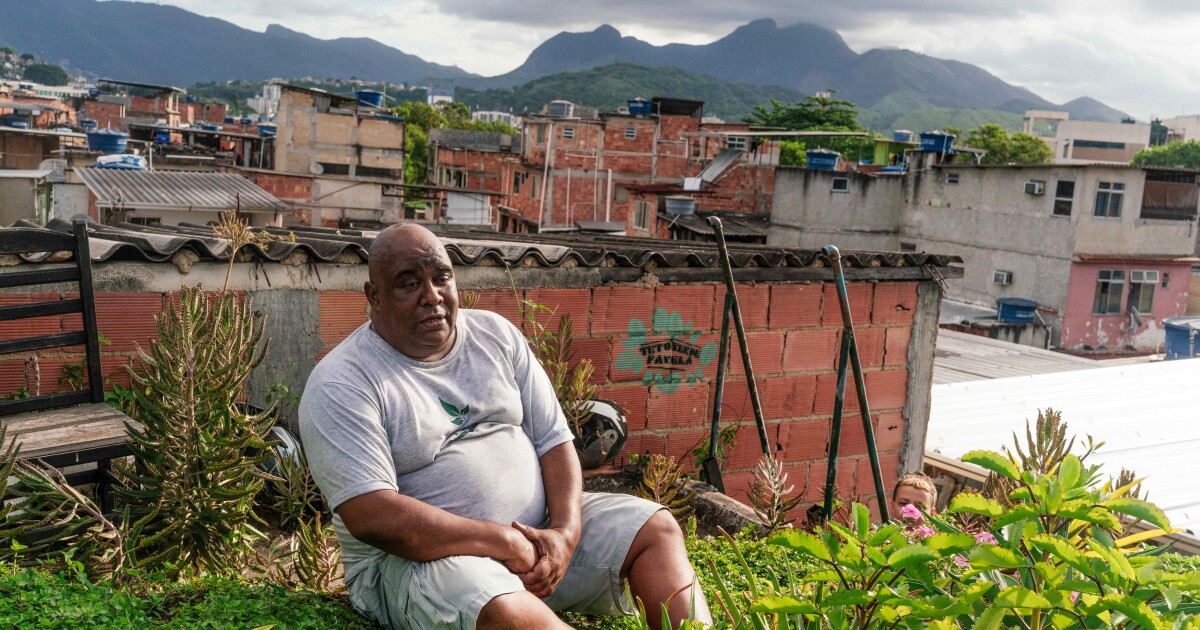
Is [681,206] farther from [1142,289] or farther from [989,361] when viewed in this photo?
[1142,289]

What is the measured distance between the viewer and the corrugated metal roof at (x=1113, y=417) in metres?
7.27

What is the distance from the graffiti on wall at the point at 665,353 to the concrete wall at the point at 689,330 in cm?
1

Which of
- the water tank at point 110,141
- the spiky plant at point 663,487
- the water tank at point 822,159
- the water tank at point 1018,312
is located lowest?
the water tank at point 1018,312

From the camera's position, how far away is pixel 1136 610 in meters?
1.61

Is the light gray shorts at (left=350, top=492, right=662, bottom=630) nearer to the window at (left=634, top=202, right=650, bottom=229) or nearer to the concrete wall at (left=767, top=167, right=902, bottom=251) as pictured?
the window at (left=634, top=202, right=650, bottom=229)

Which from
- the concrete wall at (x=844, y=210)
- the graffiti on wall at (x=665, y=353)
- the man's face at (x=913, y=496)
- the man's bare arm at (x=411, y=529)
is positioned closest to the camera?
the man's bare arm at (x=411, y=529)

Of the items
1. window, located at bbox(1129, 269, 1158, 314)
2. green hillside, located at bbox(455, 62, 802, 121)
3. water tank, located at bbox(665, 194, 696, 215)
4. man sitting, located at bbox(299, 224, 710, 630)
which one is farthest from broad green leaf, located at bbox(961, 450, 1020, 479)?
green hillside, located at bbox(455, 62, 802, 121)

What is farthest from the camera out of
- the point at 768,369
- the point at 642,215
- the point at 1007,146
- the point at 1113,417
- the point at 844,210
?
the point at 1007,146

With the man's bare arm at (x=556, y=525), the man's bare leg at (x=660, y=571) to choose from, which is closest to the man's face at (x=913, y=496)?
the man's bare leg at (x=660, y=571)

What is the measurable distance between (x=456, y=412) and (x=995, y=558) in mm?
1744

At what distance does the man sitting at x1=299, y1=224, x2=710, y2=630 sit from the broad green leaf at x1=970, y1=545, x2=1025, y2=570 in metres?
1.06

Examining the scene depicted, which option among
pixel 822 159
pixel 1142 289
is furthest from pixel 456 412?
pixel 822 159

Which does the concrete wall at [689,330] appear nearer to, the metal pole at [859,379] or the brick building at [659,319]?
the brick building at [659,319]

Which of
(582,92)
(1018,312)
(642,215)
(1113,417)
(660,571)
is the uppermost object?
(582,92)
